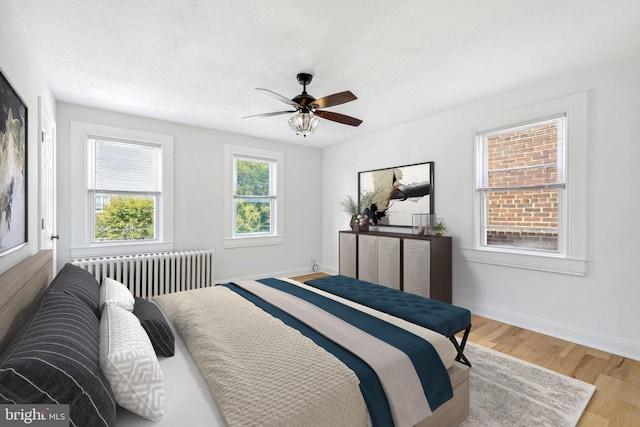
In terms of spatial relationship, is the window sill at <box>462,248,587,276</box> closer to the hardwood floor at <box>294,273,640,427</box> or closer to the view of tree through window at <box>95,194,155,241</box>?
the hardwood floor at <box>294,273,640,427</box>

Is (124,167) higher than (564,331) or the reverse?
higher

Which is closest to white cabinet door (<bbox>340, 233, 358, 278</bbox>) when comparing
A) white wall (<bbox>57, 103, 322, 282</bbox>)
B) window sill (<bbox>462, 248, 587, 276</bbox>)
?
white wall (<bbox>57, 103, 322, 282</bbox>)

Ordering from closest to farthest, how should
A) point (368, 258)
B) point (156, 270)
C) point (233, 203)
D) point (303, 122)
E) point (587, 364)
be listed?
point (587, 364) < point (303, 122) < point (156, 270) < point (368, 258) < point (233, 203)

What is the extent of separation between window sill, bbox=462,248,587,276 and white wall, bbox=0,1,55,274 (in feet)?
13.3

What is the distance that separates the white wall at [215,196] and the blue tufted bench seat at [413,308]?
2.44 metres

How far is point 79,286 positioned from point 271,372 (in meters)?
1.33

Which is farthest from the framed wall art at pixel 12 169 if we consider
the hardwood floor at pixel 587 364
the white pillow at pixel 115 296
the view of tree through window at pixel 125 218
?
the hardwood floor at pixel 587 364

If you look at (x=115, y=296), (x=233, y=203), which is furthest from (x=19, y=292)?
(x=233, y=203)

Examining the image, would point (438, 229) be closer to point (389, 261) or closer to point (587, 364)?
point (389, 261)

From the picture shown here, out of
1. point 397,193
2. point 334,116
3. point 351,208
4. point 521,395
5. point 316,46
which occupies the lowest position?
point 521,395

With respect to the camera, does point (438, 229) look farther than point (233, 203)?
No

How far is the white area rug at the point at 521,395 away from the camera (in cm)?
181

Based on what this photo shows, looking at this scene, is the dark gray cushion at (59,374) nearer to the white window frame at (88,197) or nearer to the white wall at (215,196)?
the white window frame at (88,197)

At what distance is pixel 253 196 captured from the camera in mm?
5051
